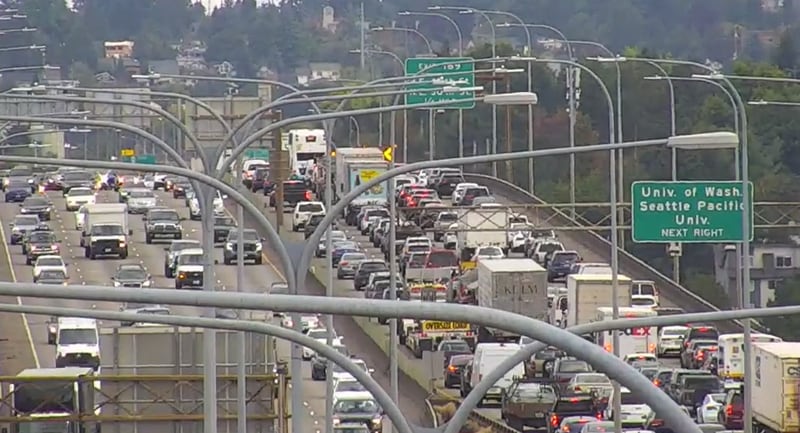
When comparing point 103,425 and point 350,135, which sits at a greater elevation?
point 103,425

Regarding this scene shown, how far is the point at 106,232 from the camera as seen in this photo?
2800 inches

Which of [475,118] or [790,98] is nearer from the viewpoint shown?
[790,98]

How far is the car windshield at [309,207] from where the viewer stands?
74.7m

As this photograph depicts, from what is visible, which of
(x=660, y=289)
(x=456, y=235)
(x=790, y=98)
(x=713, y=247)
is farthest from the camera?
(x=790, y=98)

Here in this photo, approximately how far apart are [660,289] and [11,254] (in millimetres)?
20482

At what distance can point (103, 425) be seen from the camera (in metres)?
29.1

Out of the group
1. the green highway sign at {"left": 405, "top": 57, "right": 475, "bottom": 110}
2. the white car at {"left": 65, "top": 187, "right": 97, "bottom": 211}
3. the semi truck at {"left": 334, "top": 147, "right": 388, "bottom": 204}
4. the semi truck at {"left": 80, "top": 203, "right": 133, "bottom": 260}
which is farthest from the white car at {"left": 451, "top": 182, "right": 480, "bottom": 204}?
the green highway sign at {"left": 405, "top": 57, "right": 475, "bottom": 110}

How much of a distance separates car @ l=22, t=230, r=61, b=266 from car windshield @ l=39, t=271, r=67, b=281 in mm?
5754

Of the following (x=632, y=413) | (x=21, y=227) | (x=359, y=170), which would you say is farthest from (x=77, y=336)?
(x=21, y=227)

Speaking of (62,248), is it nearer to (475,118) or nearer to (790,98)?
(790,98)

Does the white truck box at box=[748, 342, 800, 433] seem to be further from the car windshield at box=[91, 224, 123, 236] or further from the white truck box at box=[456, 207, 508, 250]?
the car windshield at box=[91, 224, 123, 236]

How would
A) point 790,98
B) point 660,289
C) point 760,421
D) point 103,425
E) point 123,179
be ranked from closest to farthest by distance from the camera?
point 103,425, point 760,421, point 660,289, point 790,98, point 123,179

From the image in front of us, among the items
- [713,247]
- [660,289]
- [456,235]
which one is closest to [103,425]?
[660,289]

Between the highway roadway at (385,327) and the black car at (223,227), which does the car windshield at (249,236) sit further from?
the highway roadway at (385,327)
